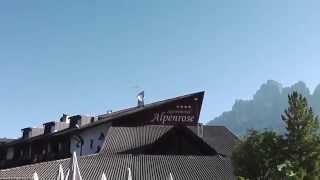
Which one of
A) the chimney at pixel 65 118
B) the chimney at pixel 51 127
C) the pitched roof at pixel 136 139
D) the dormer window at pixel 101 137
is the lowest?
the pitched roof at pixel 136 139

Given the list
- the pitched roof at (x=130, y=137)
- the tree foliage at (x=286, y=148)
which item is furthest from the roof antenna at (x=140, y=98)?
the tree foliage at (x=286, y=148)

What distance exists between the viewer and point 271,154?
2758cm

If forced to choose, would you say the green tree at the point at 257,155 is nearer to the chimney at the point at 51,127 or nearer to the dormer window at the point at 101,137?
the dormer window at the point at 101,137

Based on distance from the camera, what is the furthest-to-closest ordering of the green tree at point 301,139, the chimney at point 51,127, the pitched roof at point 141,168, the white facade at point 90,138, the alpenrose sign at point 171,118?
1. the chimney at point 51,127
2. the alpenrose sign at point 171,118
3. the white facade at point 90,138
4. the pitched roof at point 141,168
5. the green tree at point 301,139

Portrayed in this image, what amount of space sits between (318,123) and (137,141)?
1612 cm

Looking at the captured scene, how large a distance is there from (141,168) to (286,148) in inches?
399

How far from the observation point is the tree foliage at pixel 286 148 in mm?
26734

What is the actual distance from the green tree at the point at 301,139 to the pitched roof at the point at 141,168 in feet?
24.8

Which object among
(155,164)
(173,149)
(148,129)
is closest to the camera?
(155,164)

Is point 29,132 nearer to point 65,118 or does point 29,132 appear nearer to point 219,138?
point 65,118

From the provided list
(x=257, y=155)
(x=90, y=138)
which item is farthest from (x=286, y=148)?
(x=90, y=138)

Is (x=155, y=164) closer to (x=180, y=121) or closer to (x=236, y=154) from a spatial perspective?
(x=236, y=154)

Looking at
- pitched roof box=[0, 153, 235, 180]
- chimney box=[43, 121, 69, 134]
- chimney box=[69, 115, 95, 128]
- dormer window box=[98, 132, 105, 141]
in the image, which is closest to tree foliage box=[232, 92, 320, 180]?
pitched roof box=[0, 153, 235, 180]

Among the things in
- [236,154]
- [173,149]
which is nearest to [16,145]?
[173,149]
